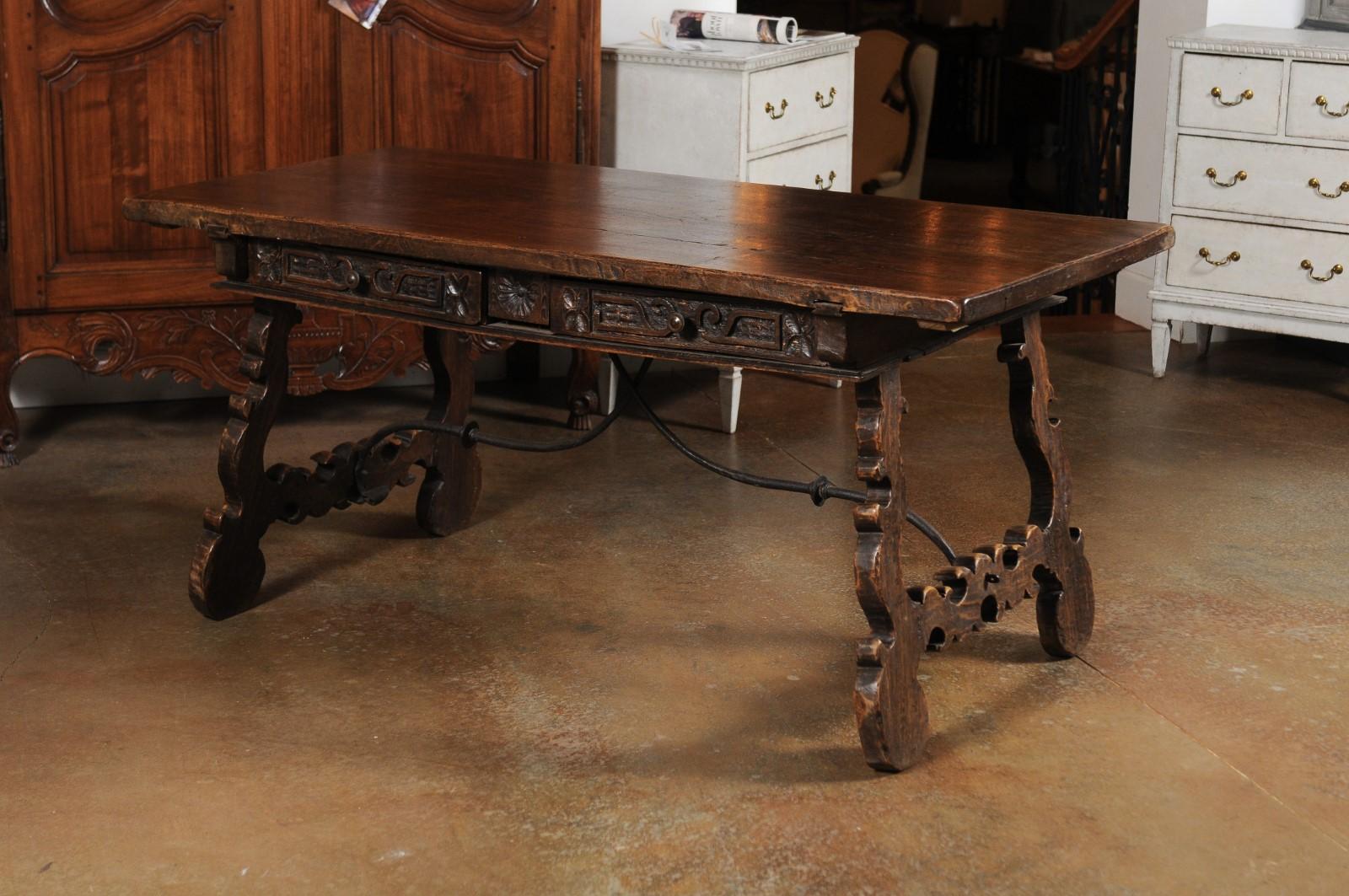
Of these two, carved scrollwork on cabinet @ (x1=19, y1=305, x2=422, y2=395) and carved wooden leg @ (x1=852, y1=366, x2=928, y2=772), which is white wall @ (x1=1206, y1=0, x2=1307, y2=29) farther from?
carved wooden leg @ (x1=852, y1=366, x2=928, y2=772)

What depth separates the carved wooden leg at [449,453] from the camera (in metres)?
3.45

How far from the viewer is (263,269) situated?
2953 millimetres

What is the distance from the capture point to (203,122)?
4.05m

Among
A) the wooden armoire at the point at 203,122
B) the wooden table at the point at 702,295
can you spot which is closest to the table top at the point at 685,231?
the wooden table at the point at 702,295

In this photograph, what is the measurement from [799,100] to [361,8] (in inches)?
45.2

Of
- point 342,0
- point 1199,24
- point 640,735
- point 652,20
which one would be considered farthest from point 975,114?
point 640,735

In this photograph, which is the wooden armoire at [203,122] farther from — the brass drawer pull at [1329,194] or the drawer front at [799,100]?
the brass drawer pull at [1329,194]

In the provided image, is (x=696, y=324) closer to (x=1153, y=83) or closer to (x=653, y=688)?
(x=653, y=688)

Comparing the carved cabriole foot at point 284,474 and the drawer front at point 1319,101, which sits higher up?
the drawer front at point 1319,101

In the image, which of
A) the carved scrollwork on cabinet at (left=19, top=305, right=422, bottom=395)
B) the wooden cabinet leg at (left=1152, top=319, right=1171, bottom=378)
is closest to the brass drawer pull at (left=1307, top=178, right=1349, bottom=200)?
the wooden cabinet leg at (left=1152, top=319, right=1171, bottom=378)

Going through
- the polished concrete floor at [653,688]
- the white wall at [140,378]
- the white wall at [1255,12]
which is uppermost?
the white wall at [1255,12]

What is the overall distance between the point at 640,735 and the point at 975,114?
813 centimetres

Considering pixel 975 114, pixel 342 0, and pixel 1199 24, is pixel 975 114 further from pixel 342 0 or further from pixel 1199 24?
pixel 342 0

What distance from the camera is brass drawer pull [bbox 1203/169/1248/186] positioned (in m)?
4.70
